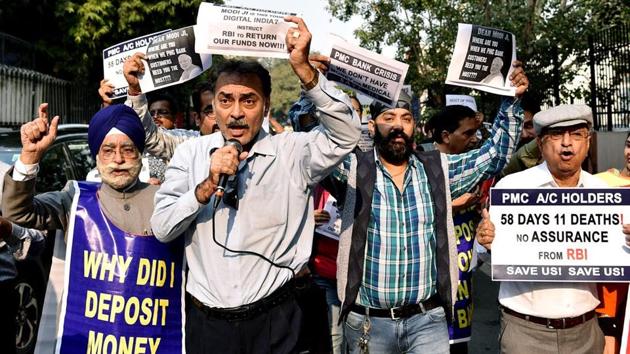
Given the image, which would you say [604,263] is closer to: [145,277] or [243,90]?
[243,90]

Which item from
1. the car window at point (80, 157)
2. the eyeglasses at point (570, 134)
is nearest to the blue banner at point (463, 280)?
the eyeglasses at point (570, 134)

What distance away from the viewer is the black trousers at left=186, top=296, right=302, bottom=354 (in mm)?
2949

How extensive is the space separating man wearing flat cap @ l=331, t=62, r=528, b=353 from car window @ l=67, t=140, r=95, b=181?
12.3 feet

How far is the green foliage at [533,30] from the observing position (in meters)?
12.0

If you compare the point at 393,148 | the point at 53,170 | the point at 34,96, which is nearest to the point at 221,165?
the point at 393,148

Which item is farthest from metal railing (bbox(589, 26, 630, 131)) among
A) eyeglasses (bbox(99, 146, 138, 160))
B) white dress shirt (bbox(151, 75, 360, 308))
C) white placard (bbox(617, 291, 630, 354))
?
eyeglasses (bbox(99, 146, 138, 160))

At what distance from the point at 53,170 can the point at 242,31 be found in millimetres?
3684

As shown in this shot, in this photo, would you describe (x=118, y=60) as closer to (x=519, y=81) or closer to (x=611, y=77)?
(x=519, y=81)

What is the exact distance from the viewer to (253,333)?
296 centimetres

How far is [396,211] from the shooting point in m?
3.64

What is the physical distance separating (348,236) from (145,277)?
3.32ft

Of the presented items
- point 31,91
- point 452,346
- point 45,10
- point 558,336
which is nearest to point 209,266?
point 558,336

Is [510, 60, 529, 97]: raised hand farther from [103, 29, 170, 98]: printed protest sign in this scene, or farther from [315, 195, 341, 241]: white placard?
[103, 29, 170, 98]: printed protest sign

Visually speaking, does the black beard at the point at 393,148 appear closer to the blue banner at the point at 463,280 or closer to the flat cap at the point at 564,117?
the flat cap at the point at 564,117
